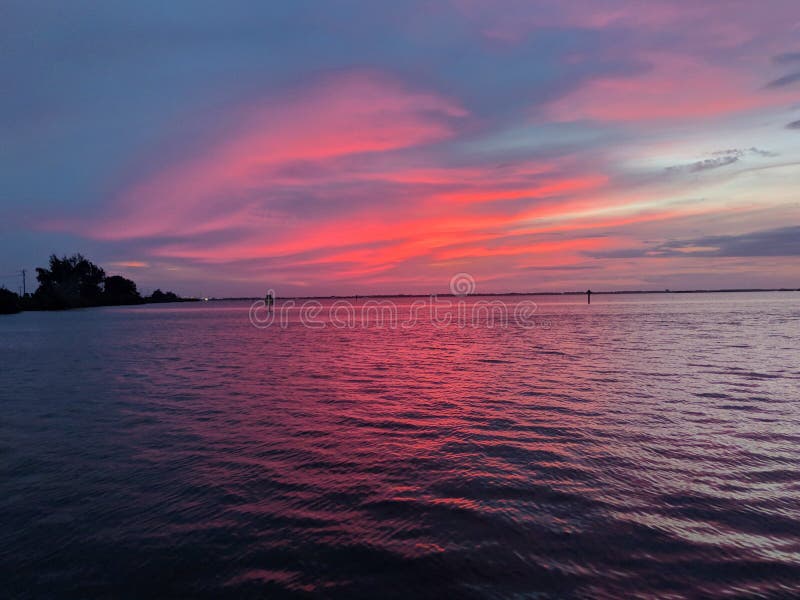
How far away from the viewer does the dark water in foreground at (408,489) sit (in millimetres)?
7051

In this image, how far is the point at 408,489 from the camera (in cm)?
1031

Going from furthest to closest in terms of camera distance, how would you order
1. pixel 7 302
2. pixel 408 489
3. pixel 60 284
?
pixel 60 284
pixel 7 302
pixel 408 489

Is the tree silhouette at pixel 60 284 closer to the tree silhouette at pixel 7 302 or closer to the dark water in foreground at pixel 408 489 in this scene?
the tree silhouette at pixel 7 302

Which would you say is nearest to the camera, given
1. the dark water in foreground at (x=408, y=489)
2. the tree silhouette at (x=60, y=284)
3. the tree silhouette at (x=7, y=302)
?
the dark water in foreground at (x=408, y=489)

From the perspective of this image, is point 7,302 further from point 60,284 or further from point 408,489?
point 408,489

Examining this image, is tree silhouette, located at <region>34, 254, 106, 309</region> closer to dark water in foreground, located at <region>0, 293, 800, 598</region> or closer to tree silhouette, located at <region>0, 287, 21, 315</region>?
tree silhouette, located at <region>0, 287, 21, 315</region>

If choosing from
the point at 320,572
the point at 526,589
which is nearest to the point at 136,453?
the point at 320,572

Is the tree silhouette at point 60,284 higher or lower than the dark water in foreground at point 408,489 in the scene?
higher

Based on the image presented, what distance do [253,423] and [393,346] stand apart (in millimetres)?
27597

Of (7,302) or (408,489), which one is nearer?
(408,489)

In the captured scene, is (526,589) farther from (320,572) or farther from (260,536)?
(260,536)

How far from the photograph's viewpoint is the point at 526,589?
665cm

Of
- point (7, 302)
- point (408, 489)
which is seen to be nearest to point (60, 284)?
point (7, 302)

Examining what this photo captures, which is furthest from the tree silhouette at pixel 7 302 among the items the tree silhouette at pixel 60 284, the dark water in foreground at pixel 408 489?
the dark water in foreground at pixel 408 489
